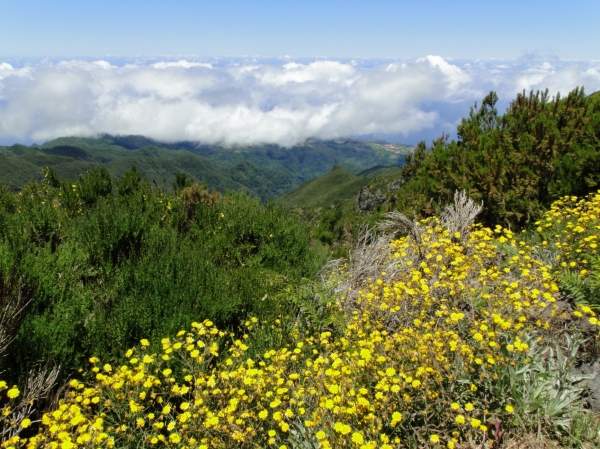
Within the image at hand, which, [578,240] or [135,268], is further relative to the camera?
[578,240]

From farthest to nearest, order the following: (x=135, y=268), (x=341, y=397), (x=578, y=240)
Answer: (x=578, y=240), (x=135, y=268), (x=341, y=397)

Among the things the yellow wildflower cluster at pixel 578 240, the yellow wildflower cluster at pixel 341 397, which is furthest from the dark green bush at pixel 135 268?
the yellow wildflower cluster at pixel 578 240

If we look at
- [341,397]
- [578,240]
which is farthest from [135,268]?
[578,240]

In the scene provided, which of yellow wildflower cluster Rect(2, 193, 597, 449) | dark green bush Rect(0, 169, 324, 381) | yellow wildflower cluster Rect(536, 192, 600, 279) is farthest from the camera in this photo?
yellow wildflower cluster Rect(536, 192, 600, 279)

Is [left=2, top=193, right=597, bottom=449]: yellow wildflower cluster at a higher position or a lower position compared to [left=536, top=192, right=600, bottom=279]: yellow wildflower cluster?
lower

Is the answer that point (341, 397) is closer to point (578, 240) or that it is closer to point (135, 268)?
point (135, 268)

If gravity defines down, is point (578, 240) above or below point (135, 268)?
above

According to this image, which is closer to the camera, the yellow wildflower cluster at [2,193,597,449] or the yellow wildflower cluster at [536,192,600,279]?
the yellow wildflower cluster at [2,193,597,449]

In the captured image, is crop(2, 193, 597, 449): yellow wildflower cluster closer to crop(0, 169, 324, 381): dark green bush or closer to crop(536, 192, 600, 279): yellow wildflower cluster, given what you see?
crop(0, 169, 324, 381): dark green bush

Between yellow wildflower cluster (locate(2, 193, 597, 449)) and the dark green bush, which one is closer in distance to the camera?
yellow wildflower cluster (locate(2, 193, 597, 449))

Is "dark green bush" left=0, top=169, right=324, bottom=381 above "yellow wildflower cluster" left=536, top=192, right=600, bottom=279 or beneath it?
beneath

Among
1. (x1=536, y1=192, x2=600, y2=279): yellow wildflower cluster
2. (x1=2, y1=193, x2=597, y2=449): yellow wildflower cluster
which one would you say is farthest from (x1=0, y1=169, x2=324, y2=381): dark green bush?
(x1=536, y1=192, x2=600, y2=279): yellow wildflower cluster

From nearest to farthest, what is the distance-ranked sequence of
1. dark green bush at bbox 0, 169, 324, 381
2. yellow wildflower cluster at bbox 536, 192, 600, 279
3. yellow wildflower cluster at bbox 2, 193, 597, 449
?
yellow wildflower cluster at bbox 2, 193, 597, 449 → dark green bush at bbox 0, 169, 324, 381 → yellow wildflower cluster at bbox 536, 192, 600, 279

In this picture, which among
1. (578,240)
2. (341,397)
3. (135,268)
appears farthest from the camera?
(578,240)
